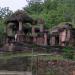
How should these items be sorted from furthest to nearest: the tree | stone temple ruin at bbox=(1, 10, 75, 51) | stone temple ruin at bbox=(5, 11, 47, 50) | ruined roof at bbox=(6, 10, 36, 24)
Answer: the tree
ruined roof at bbox=(6, 10, 36, 24)
stone temple ruin at bbox=(5, 11, 47, 50)
stone temple ruin at bbox=(1, 10, 75, 51)

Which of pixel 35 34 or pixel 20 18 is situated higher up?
pixel 20 18

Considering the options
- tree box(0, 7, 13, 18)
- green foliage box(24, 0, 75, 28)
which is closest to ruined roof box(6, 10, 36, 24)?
green foliage box(24, 0, 75, 28)

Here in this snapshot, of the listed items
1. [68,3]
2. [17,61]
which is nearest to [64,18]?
[68,3]

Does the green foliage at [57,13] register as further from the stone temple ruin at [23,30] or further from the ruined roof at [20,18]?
the ruined roof at [20,18]

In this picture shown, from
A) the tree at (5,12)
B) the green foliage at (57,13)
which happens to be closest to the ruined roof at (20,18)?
the green foliage at (57,13)

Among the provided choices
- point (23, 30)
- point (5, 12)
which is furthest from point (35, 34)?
point (5, 12)

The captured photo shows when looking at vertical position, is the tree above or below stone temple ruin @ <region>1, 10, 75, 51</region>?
above

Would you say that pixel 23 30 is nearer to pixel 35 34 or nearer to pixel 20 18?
pixel 20 18

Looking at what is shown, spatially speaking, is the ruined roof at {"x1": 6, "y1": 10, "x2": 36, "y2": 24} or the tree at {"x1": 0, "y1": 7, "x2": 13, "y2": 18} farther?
the tree at {"x1": 0, "y1": 7, "x2": 13, "y2": 18}

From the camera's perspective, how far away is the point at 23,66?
18.9m

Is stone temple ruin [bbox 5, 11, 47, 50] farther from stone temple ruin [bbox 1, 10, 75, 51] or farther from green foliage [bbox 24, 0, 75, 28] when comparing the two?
green foliage [bbox 24, 0, 75, 28]

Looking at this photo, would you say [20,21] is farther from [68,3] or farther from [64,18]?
[68,3]

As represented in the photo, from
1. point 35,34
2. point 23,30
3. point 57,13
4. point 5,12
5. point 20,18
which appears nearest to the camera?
point 35,34

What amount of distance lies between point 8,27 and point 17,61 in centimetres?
1417
